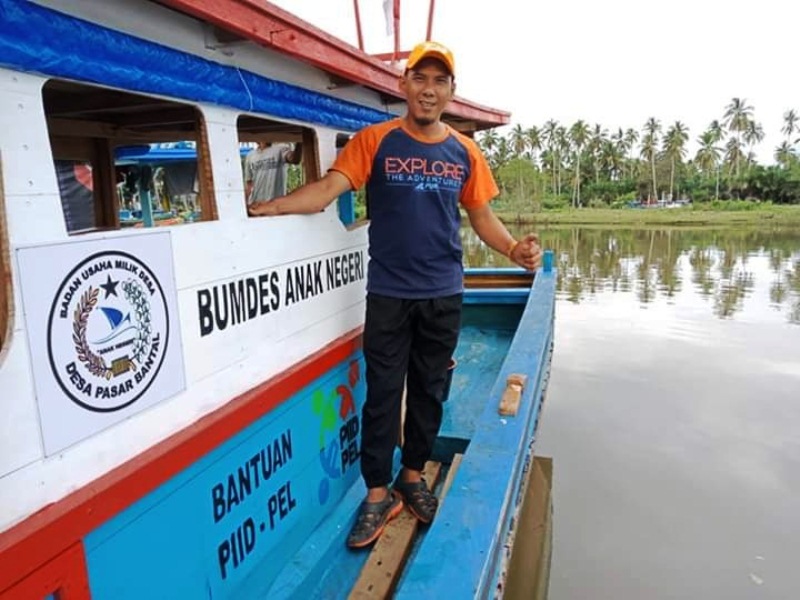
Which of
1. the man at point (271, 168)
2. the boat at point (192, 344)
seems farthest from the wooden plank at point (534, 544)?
the man at point (271, 168)

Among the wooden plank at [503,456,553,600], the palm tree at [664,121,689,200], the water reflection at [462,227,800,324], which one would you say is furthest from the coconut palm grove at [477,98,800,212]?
the wooden plank at [503,456,553,600]

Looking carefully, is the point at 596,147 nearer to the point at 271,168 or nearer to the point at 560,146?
the point at 560,146

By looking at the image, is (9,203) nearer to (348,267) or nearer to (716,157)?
(348,267)

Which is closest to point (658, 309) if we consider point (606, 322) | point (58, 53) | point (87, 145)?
point (606, 322)

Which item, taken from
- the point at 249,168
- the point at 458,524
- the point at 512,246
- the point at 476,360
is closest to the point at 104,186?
the point at 249,168

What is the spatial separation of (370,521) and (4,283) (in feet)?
6.33

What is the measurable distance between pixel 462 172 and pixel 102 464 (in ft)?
5.96

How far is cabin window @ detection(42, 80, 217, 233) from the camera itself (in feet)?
7.12

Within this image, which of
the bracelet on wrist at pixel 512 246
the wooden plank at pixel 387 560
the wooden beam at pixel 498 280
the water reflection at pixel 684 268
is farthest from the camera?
the water reflection at pixel 684 268

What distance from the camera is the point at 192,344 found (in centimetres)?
201

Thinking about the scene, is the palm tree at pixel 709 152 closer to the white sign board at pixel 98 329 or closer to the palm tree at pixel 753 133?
the palm tree at pixel 753 133

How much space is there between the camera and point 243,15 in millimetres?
1887

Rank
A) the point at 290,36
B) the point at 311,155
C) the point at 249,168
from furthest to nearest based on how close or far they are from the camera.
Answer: the point at 249,168 < the point at 311,155 < the point at 290,36

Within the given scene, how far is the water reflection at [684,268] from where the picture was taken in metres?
14.6
